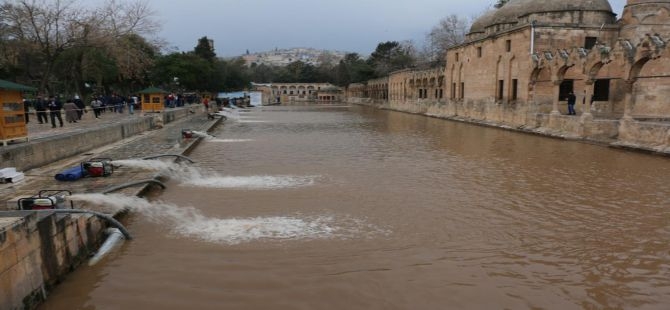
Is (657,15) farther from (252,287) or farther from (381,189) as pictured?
(252,287)

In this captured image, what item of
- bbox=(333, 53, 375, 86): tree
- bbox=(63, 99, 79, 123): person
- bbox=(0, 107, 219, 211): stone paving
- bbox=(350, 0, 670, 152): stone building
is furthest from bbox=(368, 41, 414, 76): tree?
bbox=(0, 107, 219, 211): stone paving

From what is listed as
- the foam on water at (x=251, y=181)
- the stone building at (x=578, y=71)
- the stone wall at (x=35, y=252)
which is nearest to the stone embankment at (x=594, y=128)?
the stone building at (x=578, y=71)

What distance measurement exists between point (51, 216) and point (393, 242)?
14.7 feet

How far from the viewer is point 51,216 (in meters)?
5.52

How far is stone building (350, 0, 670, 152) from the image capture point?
18.2 m

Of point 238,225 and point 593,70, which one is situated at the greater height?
point 593,70

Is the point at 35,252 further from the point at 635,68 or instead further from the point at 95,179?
the point at 635,68

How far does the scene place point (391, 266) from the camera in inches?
243

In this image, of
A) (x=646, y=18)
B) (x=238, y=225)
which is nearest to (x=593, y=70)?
(x=646, y=18)

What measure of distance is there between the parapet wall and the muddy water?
3.45 m

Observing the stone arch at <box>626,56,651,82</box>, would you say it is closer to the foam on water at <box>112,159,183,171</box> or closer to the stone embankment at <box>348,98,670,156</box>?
the stone embankment at <box>348,98,670,156</box>

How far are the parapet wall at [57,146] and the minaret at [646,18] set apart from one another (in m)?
26.7

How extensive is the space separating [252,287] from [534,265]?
3.69 metres

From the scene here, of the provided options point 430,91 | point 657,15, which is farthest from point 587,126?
point 430,91
